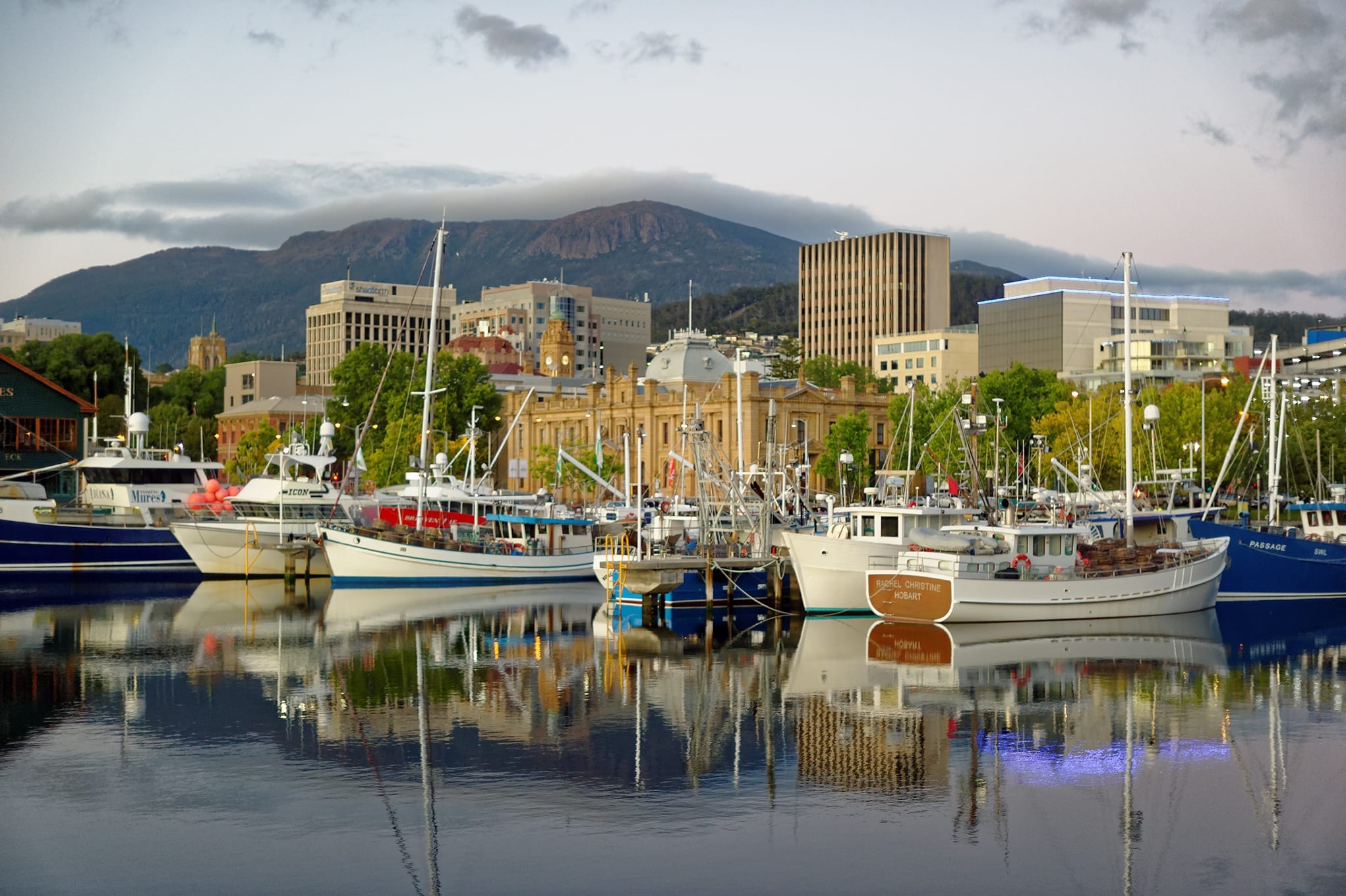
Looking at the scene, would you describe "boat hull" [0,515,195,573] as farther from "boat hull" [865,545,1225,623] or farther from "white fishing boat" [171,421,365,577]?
"boat hull" [865,545,1225,623]

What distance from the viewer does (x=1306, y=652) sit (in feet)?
147

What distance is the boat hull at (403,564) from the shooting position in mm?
62750

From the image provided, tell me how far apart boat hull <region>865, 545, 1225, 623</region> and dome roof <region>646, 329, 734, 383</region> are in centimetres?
8588

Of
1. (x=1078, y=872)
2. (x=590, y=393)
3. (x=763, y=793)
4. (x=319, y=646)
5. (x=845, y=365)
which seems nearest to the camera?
(x=1078, y=872)

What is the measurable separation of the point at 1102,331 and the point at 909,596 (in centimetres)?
15093

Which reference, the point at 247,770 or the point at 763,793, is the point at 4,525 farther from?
the point at 763,793

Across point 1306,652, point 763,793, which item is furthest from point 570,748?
point 1306,652

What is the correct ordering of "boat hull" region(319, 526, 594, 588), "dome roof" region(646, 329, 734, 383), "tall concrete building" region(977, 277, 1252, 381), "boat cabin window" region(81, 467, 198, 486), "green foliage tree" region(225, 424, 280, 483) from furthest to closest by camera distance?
1. "tall concrete building" region(977, 277, 1252, 381)
2. "green foliage tree" region(225, 424, 280, 483)
3. "dome roof" region(646, 329, 734, 383)
4. "boat cabin window" region(81, 467, 198, 486)
5. "boat hull" region(319, 526, 594, 588)

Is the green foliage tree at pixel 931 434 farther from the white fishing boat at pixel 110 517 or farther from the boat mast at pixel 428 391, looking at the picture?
the white fishing boat at pixel 110 517

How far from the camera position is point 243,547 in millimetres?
70312

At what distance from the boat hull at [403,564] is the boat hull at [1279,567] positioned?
30.9 m

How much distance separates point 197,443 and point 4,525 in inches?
4704

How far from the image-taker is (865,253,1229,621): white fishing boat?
48.1 metres

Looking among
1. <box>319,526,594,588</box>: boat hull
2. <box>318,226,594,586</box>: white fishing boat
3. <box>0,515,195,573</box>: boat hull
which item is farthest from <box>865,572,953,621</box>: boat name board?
<box>0,515,195,573</box>: boat hull
